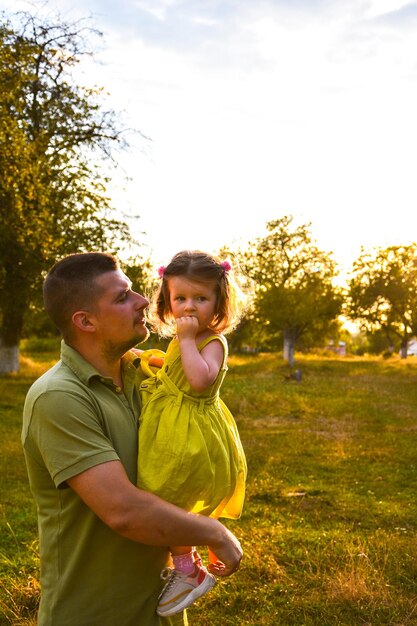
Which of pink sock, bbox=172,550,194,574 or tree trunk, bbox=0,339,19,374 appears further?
tree trunk, bbox=0,339,19,374

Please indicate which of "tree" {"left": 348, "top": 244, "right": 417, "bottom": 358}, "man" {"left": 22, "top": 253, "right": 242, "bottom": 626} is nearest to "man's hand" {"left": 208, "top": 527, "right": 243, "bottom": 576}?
"man" {"left": 22, "top": 253, "right": 242, "bottom": 626}

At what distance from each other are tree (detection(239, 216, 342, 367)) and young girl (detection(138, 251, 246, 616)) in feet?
109

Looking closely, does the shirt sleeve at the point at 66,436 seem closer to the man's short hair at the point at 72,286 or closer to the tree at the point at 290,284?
the man's short hair at the point at 72,286

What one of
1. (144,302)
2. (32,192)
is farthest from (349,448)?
(144,302)

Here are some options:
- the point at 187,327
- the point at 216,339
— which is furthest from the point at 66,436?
the point at 216,339

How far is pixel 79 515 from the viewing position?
233 centimetres

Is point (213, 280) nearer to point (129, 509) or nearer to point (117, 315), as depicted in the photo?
point (117, 315)

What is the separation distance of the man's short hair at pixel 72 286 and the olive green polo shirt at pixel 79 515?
7.1 inches

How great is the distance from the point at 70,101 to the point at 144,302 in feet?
66.0

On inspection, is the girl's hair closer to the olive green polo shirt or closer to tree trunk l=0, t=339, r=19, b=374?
the olive green polo shirt

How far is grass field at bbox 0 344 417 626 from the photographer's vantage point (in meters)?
5.11

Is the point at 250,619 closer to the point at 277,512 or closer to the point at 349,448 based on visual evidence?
the point at 277,512

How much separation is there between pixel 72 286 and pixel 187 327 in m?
0.70

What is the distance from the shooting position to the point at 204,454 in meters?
2.56
